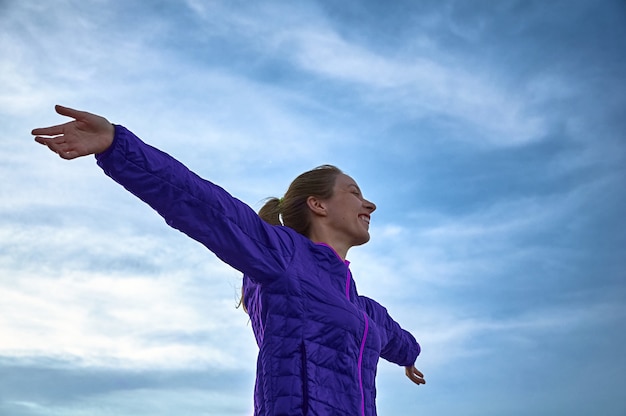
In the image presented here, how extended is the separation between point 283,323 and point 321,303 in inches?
9.5

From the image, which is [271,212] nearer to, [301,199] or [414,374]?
[301,199]

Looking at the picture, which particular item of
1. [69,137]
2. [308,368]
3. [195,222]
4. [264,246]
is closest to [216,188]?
[195,222]

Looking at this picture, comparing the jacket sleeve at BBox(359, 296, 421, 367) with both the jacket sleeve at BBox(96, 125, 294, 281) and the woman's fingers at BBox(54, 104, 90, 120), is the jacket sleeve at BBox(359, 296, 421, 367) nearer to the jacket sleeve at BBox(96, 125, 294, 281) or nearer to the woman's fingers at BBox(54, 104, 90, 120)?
the jacket sleeve at BBox(96, 125, 294, 281)

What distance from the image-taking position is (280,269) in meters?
3.34

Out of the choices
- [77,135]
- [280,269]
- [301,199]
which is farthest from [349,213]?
[77,135]

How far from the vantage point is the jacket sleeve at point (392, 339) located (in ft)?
15.8

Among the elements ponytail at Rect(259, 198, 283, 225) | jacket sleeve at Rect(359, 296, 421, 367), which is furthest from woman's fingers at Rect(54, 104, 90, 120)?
jacket sleeve at Rect(359, 296, 421, 367)

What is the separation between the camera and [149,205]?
9.55ft

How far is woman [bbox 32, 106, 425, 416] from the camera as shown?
2744 mm

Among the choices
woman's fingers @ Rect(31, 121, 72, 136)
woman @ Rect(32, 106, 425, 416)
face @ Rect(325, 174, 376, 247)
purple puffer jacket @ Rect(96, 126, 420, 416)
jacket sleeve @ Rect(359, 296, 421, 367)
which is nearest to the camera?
woman's fingers @ Rect(31, 121, 72, 136)

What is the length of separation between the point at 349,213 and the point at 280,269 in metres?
0.96

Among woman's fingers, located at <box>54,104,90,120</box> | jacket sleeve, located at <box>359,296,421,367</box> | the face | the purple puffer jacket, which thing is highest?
the face

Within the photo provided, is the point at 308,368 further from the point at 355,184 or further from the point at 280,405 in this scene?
the point at 355,184

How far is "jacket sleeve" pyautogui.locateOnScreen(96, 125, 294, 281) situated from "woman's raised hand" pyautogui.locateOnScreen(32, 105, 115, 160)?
5 centimetres
